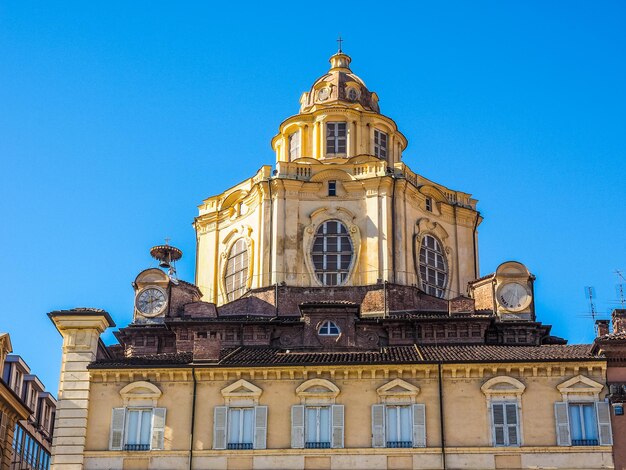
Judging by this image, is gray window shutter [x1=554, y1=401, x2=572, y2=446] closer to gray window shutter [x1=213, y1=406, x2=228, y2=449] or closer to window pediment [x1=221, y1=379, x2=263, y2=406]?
window pediment [x1=221, y1=379, x2=263, y2=406]

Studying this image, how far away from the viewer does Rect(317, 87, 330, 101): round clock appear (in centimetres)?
8262

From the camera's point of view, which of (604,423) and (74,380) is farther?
(74,380)

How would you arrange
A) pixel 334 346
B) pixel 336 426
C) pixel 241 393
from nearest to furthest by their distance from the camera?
pixel 336 426, pixel 241 393, pixel 334 346

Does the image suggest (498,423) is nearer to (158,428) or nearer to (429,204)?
(158,428)

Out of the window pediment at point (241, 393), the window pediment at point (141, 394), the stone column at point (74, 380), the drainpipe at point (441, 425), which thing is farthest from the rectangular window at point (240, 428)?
the drainpipe at point (441, 425)

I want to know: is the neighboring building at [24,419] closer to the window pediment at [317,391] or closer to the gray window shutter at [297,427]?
the gray window shutter at [297,427]

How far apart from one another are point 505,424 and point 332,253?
21401mm

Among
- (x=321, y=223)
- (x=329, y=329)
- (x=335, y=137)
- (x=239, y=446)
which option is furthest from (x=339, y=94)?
(x=239, y=446)

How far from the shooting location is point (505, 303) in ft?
224

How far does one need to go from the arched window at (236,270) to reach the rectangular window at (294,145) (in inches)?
303

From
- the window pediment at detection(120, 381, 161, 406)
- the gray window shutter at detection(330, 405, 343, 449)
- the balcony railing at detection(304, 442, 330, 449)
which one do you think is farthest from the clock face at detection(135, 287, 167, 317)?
the balcony railing at detection(304, 442, 330, 449)

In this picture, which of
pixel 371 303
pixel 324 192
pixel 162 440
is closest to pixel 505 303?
pixel 371 303

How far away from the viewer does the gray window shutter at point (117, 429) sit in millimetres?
55156

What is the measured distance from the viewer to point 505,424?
5444 centimetres
